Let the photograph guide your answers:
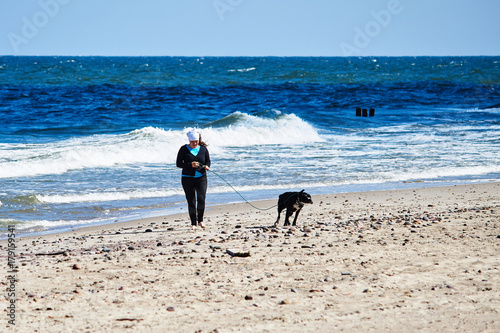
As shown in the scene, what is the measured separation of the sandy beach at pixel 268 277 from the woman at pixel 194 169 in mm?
292

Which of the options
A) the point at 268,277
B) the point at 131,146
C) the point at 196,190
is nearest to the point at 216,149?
the point at 131,146

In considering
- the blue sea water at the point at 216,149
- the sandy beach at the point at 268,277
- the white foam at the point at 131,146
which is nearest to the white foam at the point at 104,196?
the blue sea water at the point at 216,149

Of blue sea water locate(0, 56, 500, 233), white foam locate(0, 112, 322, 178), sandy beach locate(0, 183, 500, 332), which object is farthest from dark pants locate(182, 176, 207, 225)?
white foam locate(0, 112, 322, 178)

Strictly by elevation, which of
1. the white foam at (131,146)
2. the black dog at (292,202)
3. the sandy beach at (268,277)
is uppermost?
the white foam at (131,146)

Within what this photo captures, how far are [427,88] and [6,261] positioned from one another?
49.2 m

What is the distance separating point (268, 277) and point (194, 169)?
127 inches

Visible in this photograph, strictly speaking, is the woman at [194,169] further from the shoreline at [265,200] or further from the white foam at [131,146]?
the white foam at [131,146]

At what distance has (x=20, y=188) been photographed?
40.3 ft

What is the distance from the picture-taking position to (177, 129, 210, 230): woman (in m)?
8.73

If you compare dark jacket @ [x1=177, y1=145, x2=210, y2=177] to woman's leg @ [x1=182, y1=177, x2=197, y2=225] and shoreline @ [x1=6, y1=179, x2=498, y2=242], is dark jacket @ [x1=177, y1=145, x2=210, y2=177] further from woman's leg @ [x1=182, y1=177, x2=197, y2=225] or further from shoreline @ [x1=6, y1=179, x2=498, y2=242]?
shoreline @ [x1=6, y1=179, x2=498, y2=242]

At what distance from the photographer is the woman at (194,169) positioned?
8727mm

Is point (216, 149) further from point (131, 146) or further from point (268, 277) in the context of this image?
point (268, 277)

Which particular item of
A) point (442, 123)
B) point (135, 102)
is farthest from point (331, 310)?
point (135, 102)

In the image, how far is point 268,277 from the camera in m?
5.90
